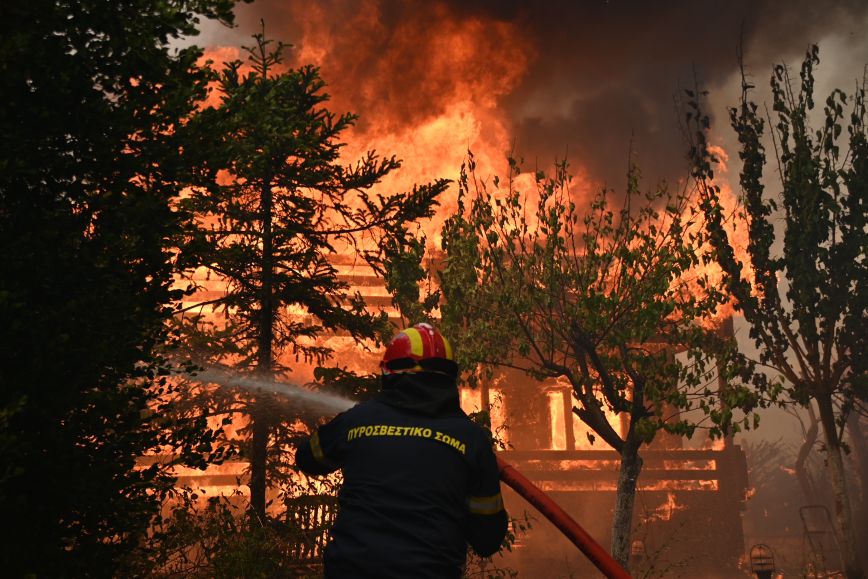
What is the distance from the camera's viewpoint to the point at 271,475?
1191cm

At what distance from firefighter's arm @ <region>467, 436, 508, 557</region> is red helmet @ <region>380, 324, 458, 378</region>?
16.2 inches

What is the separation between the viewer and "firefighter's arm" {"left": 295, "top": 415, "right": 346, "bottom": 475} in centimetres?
345

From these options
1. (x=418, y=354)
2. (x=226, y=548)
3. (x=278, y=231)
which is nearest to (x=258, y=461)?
(x=226, y=548)

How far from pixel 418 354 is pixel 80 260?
3.28 m

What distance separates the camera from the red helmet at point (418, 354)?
3.46 meters

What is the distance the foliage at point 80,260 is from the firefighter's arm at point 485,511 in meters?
2.75

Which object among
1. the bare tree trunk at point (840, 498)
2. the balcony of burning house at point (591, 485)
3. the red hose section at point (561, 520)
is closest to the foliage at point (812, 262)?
the bare tree trunk at point (840, 498)

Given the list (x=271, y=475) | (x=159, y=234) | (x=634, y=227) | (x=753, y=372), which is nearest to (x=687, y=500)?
(x=753, y=372)

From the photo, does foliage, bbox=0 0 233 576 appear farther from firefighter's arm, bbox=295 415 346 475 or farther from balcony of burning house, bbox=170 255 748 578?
balcony of burning house, bbox=170 255 748 578

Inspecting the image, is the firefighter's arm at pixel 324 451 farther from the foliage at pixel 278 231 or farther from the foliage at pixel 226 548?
the foliage at pixel 278 231

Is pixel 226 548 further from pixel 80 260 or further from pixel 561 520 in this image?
pixel 561 520

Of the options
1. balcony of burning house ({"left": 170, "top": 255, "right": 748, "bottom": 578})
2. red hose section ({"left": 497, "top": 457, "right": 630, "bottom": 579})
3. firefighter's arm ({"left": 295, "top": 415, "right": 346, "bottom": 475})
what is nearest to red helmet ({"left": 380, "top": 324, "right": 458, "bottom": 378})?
firefighter's arm ({"left": 295, "top": 415, "right": 346, "bottom": 475})

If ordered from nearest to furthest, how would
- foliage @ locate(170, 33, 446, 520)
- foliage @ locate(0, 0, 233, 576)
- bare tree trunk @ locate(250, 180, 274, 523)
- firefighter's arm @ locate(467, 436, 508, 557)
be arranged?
firefighter's arm @ locate(467, 436, 508, 557)
foliage @ locate(0, 0, 233, 576)
bare tree trunk @ locate(250, 180, 274, 523)
foliage @ locate(170, 33, 446, 520)

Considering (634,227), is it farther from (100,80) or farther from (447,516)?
(447,516)
